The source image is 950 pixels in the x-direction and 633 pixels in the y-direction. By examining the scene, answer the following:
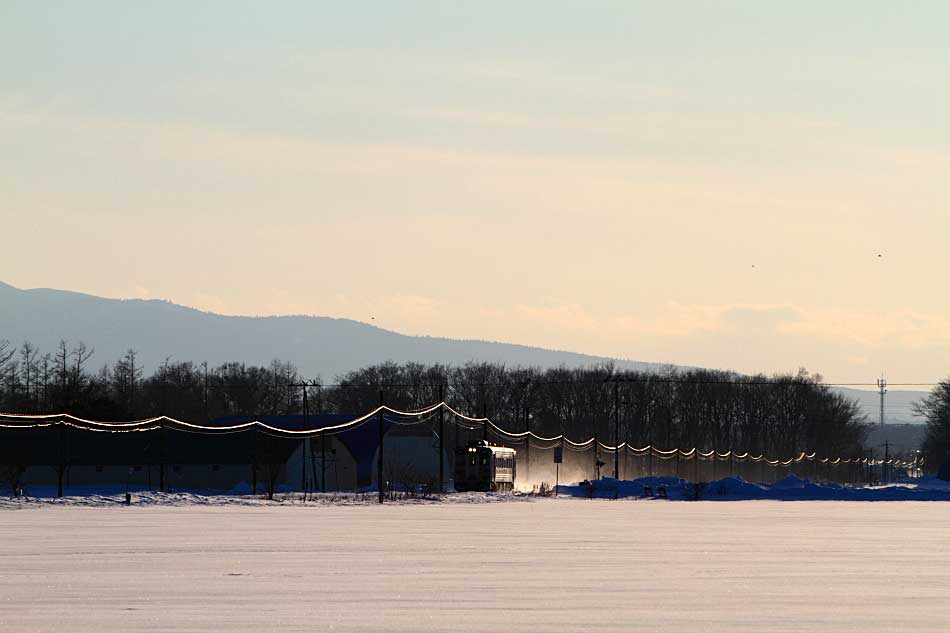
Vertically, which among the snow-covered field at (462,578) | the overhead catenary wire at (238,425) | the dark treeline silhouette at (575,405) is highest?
the dark treeline silhouette at (575,405)

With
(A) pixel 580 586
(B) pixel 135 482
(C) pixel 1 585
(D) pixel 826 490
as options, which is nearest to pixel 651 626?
(A) pixel 580 586

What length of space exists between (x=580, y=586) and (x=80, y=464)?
9297cm

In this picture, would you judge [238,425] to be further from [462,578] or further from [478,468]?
[462,578]

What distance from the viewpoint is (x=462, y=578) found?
19.1 m

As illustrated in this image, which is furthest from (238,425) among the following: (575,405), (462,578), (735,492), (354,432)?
(575,405)

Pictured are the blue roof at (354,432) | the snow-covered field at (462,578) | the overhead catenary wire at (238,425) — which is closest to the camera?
the snow-covered field at (462,578)

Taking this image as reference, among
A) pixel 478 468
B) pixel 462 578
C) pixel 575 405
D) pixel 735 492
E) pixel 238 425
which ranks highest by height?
pixel 575 405

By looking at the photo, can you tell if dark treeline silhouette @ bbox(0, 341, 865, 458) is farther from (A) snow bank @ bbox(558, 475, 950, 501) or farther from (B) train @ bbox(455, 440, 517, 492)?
(A) snow bank @ bbox(558, 475, 950, 501)

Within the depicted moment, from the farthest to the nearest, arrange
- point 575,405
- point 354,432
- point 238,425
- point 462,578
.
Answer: point 575,405, point 354,432, point 238,425, point 462,578

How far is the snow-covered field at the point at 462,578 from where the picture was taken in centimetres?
1444

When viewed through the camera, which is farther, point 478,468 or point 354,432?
point 354,432

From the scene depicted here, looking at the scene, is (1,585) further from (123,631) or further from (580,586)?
(580,586)

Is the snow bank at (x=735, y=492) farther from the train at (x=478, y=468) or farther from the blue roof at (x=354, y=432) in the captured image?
the blue roof at (x=354, y=432)

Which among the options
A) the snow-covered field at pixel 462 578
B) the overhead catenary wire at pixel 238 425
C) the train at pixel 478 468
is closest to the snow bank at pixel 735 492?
the train at pixel 478 468
